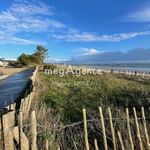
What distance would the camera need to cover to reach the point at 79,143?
809 centimetres

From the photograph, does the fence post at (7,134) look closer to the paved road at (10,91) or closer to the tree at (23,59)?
the paved road at (10,91)

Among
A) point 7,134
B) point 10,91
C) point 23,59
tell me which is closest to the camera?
point 7,134

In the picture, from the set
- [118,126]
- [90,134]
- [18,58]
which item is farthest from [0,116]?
[18,58]

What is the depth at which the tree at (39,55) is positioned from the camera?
9931 cm

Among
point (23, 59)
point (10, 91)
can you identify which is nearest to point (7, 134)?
point (10, 91)

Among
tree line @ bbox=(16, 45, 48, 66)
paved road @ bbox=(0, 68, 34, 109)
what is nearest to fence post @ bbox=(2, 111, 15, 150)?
paved road @ bbox=(0, 68, 34, 109)

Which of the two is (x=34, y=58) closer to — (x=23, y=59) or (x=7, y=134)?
(x=23, y=59)

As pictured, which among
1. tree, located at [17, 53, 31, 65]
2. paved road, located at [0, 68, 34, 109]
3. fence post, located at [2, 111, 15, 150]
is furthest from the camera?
tree, located at [17, 53, 31, 65]

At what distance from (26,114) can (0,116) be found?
3.21 m

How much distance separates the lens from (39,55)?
336ft

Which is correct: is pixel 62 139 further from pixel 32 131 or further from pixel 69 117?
pixel 69 117

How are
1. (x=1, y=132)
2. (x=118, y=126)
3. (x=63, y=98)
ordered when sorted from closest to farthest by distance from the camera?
(x=1, y=132)
(x=118, y=126)
(x=63, y=98)

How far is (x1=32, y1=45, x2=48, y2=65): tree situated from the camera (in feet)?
326

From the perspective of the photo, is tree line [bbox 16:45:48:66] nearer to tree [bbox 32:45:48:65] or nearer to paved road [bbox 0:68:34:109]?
tree [bbox 32:45:48:65]
